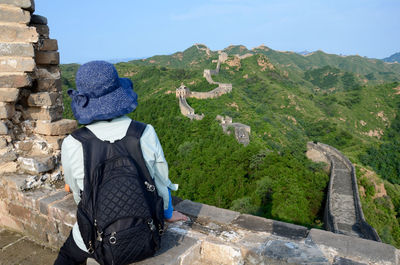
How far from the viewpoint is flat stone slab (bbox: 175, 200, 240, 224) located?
254 cm

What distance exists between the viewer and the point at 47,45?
310 cm

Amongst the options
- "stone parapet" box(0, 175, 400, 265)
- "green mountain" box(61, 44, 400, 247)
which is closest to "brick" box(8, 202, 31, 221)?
"stone parapet" box(0, 175, 400, 265)

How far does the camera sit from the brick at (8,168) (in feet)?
9.44

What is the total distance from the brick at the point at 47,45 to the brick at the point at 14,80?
0.38 m

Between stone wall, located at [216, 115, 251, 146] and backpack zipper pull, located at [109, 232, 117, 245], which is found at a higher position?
backpack zipper pull, located at [109, 232, 117, 245]

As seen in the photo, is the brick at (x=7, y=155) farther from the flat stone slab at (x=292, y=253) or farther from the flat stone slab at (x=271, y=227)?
the flat stone slab at (x=292, y=253)

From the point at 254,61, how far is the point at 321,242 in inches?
1936

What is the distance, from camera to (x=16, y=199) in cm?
272

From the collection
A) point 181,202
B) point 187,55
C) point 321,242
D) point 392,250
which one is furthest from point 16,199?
point 187,55

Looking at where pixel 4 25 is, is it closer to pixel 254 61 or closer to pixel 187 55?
pixel 254 61

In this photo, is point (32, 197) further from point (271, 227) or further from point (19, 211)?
point (271, 227)

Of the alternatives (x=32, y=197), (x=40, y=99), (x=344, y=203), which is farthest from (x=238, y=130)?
(x=32, y=197)

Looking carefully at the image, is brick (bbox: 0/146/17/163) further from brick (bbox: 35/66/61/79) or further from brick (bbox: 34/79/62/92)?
brick (bbox: 35/66/61/79)

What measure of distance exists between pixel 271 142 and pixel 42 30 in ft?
67.2
